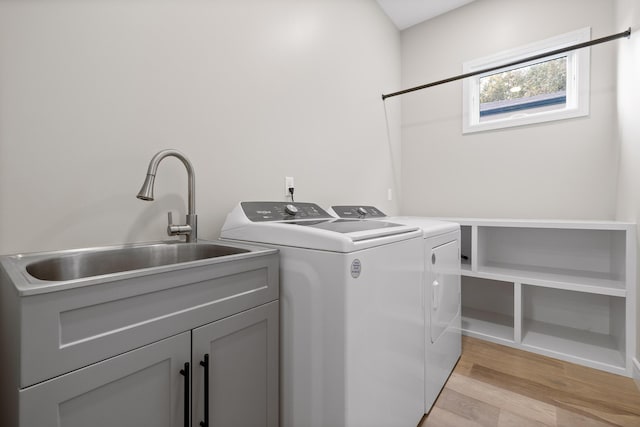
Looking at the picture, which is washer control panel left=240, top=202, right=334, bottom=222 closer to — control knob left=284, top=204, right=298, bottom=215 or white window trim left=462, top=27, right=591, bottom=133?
control knob left=284, top=204, right=298, bottom=215

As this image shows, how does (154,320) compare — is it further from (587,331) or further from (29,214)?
(587,331)

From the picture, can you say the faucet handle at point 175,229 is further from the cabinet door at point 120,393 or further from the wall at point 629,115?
the wall at point 629,115

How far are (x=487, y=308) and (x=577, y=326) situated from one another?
617mm

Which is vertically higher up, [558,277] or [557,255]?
[557,255]

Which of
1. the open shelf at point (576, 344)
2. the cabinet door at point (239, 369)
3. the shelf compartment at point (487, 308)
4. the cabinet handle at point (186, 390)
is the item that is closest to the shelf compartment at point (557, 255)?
the shelf compartment at point (487, 308)

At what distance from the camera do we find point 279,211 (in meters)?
1.42

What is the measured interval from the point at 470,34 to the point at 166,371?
11.1ft


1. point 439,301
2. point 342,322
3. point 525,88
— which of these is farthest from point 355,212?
point 525,88

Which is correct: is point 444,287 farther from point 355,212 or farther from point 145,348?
point 145,348

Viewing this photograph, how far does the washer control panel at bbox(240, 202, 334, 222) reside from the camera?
128cm

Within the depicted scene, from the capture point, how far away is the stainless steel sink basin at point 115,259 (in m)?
0.87

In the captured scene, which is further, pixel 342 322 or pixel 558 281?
pixel 558 281

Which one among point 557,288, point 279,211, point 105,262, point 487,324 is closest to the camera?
point 105,262

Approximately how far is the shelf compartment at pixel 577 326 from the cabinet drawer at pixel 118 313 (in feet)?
7.35
